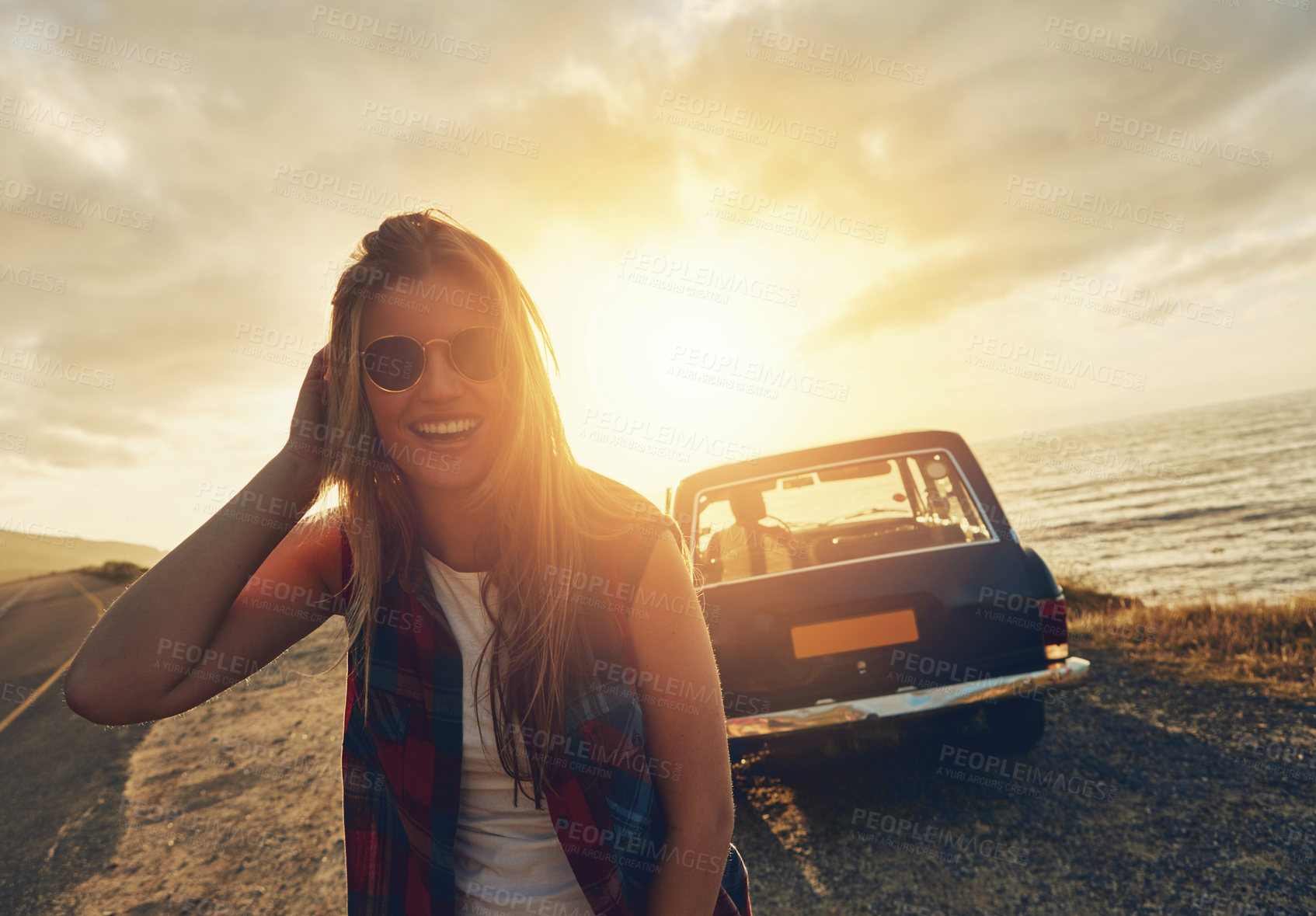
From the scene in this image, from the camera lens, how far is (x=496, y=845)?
1.26m

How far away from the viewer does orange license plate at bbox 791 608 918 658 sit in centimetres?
356

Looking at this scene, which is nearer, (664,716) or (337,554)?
(664,716)

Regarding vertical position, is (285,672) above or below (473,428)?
below

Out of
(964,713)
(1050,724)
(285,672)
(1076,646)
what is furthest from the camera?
(285,672)

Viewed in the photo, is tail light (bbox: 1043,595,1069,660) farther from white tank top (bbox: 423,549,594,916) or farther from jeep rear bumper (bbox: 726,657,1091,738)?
white tank top (bbox: 423,549,594,916)

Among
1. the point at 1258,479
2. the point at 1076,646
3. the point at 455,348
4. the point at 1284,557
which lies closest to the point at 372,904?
the point at 455,348

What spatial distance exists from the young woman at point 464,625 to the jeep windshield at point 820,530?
2.87 meters

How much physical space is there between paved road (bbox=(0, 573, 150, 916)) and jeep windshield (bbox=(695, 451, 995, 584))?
14.4 feet

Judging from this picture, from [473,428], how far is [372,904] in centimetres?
93

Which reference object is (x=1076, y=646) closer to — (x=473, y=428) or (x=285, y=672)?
(x=473, y=428)

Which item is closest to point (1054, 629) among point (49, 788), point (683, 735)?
point (683, 735)

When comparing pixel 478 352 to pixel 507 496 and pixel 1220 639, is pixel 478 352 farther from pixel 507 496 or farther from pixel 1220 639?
pixel 1220 639

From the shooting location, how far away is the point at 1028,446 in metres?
114

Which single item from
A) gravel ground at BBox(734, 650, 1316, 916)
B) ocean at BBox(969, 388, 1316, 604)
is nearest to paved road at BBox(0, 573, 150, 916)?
gravel ground at BBox(734, 650, 1316, 916)
